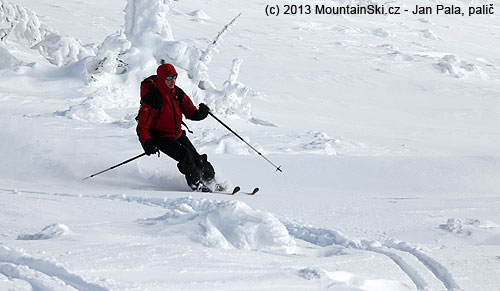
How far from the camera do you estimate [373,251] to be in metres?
3.72

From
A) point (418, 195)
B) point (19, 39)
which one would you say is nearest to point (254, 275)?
point (418, 195)

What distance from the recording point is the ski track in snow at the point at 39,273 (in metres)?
2.34

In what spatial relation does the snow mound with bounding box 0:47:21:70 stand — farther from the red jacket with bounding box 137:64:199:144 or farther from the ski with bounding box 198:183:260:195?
the ski with bounding box 198:183:260:195

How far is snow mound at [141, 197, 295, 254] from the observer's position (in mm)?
3365

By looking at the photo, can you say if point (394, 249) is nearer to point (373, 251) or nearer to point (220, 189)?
point (373, 251)

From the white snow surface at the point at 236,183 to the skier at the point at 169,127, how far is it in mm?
370

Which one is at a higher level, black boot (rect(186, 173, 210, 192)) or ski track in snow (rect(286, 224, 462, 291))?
ski track in snow (rect(286, 224, 462, 291))

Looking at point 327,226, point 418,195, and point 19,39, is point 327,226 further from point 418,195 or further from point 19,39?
point 19,39

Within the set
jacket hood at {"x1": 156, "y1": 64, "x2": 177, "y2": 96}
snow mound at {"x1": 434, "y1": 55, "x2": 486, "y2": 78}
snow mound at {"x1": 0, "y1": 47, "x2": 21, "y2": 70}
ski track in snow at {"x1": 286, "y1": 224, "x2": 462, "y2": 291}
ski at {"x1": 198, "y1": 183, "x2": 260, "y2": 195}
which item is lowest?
snow mound at {"x1": 434, "y1": 55, "x2": 486, "y2": 78}

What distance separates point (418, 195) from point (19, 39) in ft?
52.7

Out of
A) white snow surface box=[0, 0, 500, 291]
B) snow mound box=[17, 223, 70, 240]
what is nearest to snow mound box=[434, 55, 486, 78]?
white snow surface box=[0, 0, 500, 291]

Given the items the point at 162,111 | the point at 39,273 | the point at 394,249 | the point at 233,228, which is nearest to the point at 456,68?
the point at 162,111

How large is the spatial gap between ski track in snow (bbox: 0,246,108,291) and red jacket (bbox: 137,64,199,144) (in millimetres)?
3487

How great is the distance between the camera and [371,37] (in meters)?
33.2
